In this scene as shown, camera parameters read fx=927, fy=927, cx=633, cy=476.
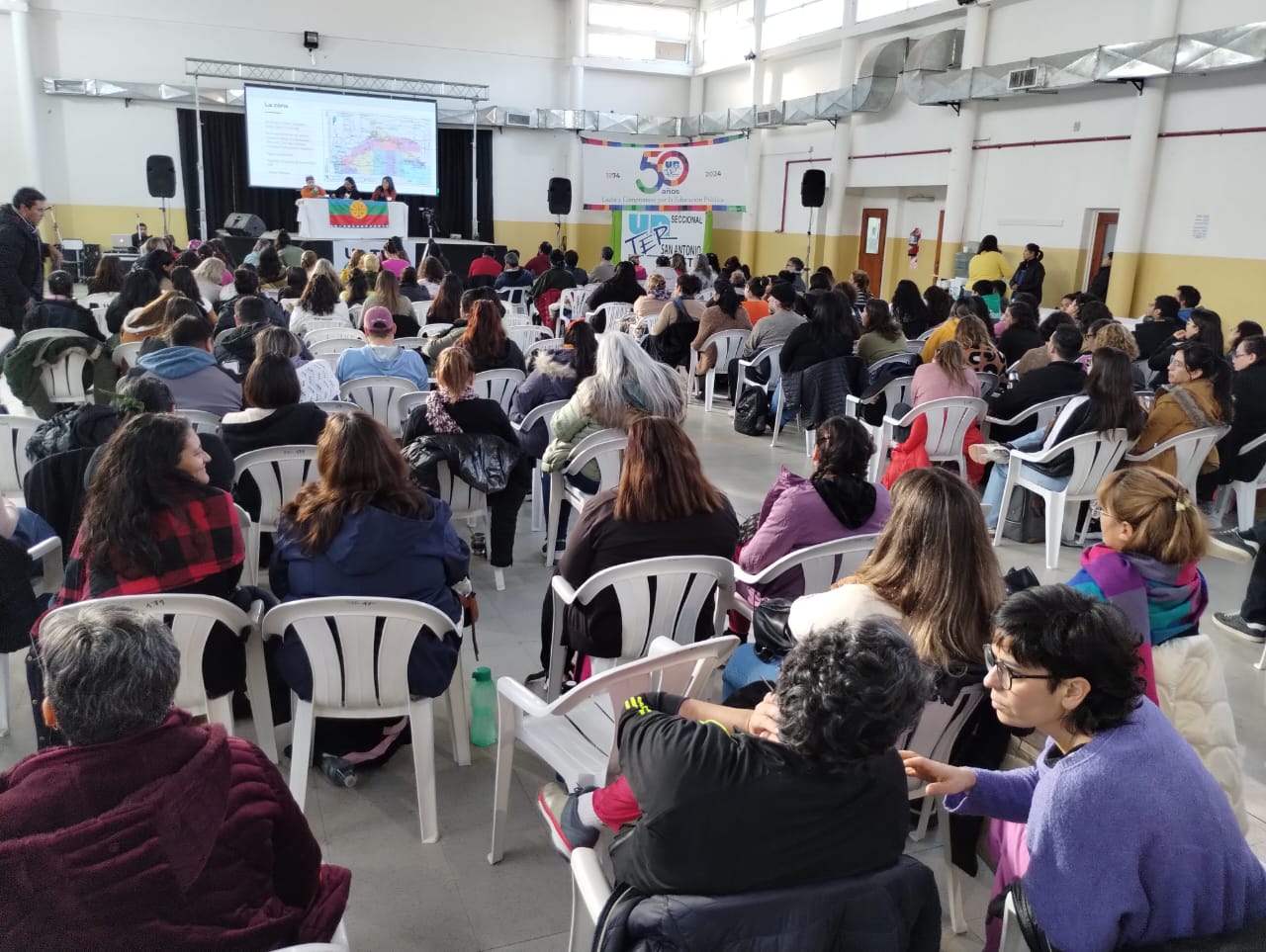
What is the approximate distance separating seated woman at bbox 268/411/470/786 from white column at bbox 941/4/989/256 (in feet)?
35.1

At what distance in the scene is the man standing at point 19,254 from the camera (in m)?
6.11

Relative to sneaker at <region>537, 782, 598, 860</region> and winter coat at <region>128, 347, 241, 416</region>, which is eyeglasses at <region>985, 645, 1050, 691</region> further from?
winter coat at <region>128, 347, 241, 416</region>

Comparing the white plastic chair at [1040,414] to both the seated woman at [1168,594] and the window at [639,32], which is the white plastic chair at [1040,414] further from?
the window at [639,32]

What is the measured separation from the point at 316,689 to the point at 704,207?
1371 cm

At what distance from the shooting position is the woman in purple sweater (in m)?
1.33

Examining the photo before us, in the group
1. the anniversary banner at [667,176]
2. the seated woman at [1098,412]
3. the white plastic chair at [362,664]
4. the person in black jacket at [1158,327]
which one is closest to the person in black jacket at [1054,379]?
the seated woman at [1098,412]

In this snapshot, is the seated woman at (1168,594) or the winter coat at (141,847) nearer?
the winter coat at (141,847)

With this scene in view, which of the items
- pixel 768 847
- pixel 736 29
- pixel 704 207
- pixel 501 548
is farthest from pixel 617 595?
pixel 736 29

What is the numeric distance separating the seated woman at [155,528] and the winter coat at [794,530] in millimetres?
1462

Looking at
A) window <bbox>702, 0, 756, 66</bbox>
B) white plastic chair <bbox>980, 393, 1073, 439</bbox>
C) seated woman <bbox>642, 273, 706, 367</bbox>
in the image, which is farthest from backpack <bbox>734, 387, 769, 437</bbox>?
window <bbox>702, 0, 756, 66</bbox>

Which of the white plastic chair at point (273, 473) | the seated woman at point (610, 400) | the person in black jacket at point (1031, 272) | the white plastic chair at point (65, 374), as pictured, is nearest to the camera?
the white plastic chair at point (273, 473)

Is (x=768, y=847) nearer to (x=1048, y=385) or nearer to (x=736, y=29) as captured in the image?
(x=1048, y=385)

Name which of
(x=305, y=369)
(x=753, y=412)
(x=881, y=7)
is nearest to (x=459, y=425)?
(x=305, y=369)

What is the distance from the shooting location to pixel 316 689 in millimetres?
2293
